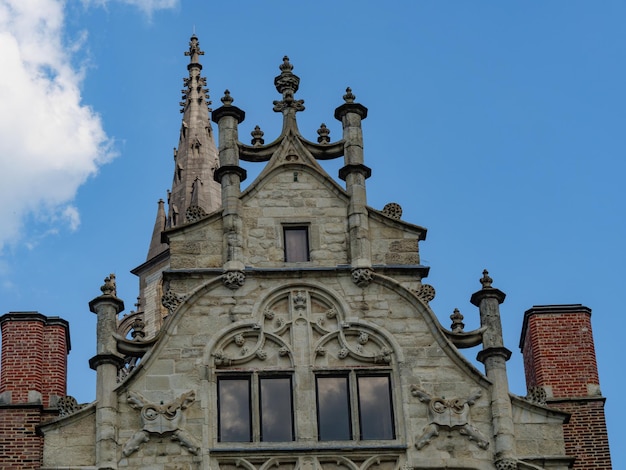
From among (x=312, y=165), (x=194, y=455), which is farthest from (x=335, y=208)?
(x=194, y=455)

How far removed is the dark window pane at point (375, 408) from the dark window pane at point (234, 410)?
198 centimetres

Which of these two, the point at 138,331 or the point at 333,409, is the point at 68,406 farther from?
the point at 333,409

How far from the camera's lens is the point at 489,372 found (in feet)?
101

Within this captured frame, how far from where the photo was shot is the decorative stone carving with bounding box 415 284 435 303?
31.3 metres

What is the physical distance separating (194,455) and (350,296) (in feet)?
13.6

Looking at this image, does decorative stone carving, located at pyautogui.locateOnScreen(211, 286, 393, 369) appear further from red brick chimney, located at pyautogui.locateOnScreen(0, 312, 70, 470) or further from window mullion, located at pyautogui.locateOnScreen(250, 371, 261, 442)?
red brick chimney, located at pyautogui.locateOnScreen(0, 312, 70, 470)

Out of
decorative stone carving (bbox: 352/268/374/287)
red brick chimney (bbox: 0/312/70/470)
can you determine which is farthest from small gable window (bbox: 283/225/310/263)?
red brick chimney (bbox: 0/312/70/470)

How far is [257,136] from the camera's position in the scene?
33.3 metres

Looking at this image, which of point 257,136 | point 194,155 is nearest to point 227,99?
point 257,136

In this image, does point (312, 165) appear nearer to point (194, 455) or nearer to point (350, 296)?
point (350, 296)

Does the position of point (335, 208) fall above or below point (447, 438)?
above

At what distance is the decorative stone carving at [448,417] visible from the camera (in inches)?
1176

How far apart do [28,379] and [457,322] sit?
7876mm

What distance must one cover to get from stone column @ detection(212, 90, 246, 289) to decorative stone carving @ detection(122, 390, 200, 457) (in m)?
2.55
